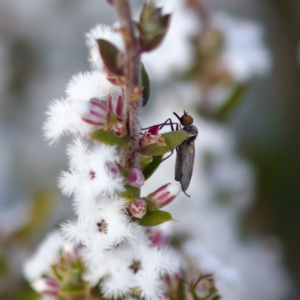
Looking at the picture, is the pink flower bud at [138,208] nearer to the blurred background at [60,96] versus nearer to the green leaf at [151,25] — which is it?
the green leaf at [151,25]

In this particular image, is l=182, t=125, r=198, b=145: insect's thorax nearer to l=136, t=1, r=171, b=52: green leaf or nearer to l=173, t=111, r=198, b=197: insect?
l=173, t=111, r=198, b=197: insect

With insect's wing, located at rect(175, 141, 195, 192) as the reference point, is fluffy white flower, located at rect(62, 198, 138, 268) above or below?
below

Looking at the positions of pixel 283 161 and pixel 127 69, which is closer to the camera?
pixel 127 69

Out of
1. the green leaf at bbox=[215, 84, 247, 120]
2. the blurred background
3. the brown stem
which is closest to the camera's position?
the brown stem

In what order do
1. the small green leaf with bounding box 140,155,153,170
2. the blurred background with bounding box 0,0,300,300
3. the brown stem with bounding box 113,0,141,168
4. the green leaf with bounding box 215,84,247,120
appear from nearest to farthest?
the brown stem with bounding box 113,0,141,168, the small green leaf with bounding box 140,155,153,170, the green leaf with bounding box 215,84,247,120, the blurred background with bounding box 0,0,300,300

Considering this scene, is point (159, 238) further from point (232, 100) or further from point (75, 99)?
point (232, 100)

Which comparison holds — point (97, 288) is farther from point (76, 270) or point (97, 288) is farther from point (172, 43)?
point (172, 43)

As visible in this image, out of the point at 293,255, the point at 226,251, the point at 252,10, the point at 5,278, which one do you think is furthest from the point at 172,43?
the point at 252,10

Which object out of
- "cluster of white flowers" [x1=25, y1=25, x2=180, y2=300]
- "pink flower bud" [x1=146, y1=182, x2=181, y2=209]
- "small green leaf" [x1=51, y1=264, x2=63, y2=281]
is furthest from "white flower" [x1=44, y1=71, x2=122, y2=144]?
"small green leaf" [x1=51, y1=264, x2=63, y2=281]
